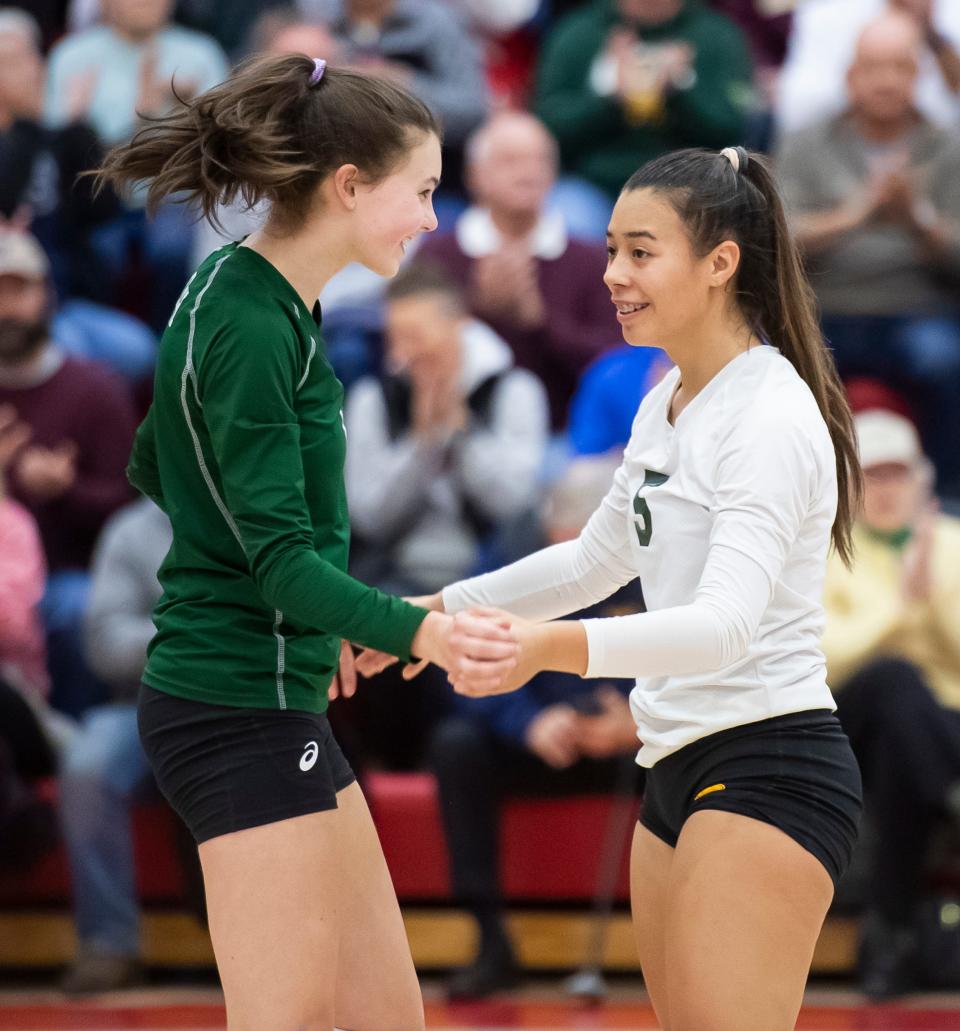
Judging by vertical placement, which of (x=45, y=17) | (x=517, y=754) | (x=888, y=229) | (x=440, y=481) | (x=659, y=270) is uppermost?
(x=45, y=17)

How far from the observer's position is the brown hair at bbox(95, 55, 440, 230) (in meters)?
2.37

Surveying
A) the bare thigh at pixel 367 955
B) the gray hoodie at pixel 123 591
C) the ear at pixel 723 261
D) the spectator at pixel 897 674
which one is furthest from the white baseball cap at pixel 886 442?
the bare thigh at pixel 367 955

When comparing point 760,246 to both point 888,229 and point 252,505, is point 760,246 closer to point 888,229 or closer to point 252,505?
point 252,505

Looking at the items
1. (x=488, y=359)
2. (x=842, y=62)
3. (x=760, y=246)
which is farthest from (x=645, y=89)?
(x=760, y=246)

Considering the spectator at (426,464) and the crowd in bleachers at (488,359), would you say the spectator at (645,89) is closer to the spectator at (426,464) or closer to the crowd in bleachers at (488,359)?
the crowd in bleachers at (488,359)

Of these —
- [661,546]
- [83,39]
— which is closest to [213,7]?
[83,39]

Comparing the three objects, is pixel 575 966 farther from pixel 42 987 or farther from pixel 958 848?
pixel 42 987

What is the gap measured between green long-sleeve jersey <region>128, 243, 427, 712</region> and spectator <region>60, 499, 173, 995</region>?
231cm

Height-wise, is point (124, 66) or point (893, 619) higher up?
point (124, 66)

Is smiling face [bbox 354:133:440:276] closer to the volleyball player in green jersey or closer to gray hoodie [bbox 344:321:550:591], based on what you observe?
the volleyball player in green jersey

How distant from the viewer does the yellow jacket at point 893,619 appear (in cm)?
470

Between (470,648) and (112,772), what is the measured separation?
2.75m

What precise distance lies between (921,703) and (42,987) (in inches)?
104

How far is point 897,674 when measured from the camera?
15.0 feet
